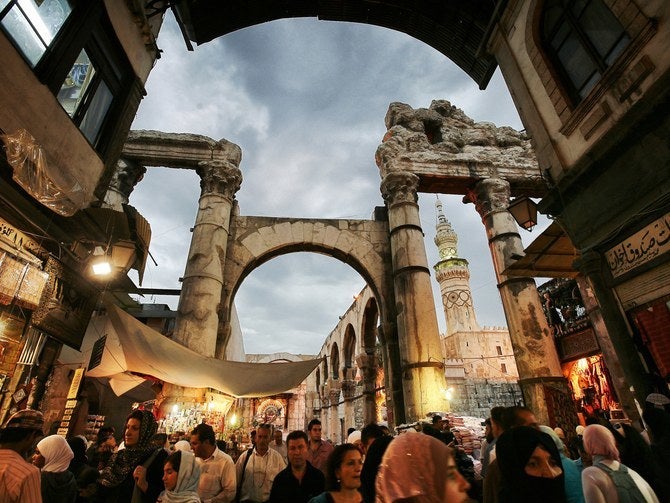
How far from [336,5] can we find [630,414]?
1201 cm

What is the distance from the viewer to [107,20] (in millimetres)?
5703

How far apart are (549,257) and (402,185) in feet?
14.6

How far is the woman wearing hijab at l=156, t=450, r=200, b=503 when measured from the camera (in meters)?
2.75

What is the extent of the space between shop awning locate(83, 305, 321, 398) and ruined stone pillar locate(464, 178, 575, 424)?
496 centimetres

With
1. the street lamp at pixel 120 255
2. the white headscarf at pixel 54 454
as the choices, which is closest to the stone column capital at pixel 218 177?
the street lamp at pixel 120 255

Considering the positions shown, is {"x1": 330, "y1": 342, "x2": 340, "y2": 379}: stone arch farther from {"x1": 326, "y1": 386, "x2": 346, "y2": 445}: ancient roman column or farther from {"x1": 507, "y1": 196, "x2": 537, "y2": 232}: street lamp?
{"x1": 507, "y1": 196, "x2": 537, "y2": 232}: street lamp

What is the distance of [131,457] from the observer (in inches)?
125

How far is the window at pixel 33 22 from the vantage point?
13.2 ft

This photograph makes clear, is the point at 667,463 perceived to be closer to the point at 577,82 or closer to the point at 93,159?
the point at 577,82

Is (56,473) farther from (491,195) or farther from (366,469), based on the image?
(491,195)

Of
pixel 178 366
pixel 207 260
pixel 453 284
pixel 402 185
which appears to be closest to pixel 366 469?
pixel 178 366

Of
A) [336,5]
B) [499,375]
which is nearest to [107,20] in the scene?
[336,5]

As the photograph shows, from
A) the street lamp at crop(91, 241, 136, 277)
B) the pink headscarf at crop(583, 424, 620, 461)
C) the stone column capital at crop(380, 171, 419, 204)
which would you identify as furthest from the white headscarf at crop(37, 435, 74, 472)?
the stone column capital at crop(380, 171, 419, 204)

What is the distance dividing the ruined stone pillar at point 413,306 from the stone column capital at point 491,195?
205 cm
